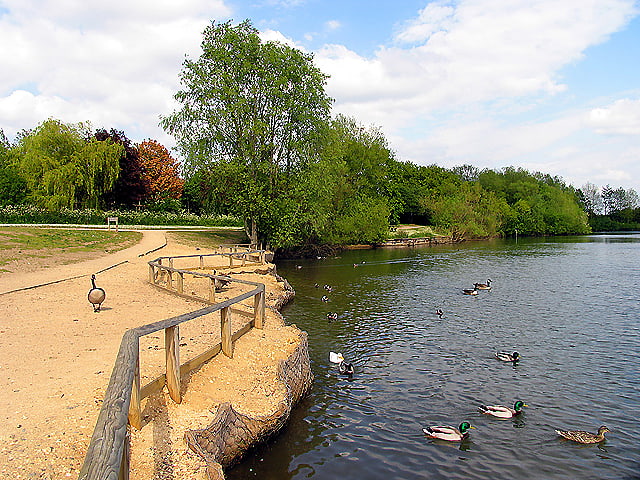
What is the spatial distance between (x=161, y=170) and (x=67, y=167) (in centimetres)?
2316

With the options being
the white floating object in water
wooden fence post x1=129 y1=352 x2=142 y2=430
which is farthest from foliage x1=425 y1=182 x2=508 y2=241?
wooden fence post x1=129 y1=352 x2=142 y2=430

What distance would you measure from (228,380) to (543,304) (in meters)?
17.3

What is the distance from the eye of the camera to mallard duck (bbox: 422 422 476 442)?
853cm

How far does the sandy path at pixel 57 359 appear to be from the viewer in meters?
4.99

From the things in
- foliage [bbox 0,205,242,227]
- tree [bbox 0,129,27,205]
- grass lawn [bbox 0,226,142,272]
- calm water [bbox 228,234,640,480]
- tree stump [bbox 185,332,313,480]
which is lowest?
calm water [bbox 228,234,640,480]

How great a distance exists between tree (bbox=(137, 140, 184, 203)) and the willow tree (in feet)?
108

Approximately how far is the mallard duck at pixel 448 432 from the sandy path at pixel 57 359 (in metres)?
5.51

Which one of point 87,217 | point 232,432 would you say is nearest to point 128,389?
point 232,432

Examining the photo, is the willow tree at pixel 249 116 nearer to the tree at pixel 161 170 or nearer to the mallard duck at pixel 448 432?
the mallard duck at pixel 448 432

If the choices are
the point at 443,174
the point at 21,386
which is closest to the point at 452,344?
the point at 21,386

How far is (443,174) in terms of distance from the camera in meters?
93.5

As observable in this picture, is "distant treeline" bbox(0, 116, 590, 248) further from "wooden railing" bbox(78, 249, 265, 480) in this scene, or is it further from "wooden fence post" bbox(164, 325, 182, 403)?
"wooden fence post" bbox(164, 325, 182, 403)

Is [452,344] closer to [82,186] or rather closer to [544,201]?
[82,186]

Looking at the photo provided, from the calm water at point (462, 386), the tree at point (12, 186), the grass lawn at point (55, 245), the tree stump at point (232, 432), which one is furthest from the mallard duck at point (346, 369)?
the tree at point (12, 186)
